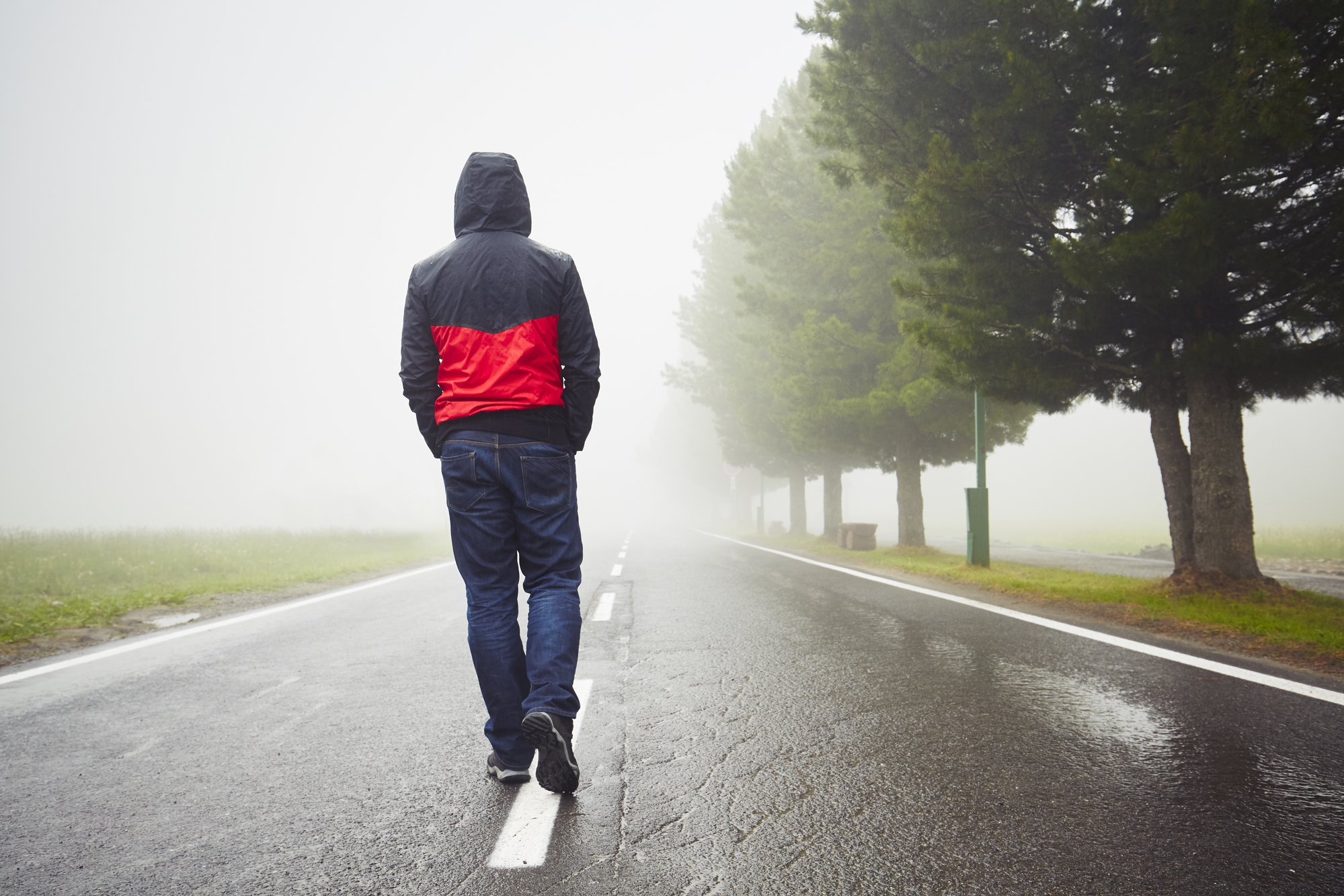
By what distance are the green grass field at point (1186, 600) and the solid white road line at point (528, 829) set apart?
15.9ft

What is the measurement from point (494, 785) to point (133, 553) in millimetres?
13539

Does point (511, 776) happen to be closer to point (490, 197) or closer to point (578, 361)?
point (578, 361)

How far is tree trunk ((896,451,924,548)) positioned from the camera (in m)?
14.1

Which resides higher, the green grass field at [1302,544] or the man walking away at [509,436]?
Result: the man walking away at [509,436]

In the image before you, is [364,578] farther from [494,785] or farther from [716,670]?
[494,785]

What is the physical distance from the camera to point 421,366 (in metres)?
2.63

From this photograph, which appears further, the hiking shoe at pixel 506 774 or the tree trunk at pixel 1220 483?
the tree trunk at pixel 1220 483

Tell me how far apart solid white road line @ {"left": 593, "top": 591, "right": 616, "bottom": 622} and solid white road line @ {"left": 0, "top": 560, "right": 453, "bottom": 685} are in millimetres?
3269

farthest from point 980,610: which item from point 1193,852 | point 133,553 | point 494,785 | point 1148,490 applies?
point 1148,490

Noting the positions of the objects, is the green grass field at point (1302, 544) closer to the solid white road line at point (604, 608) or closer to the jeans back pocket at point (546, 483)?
the solid white road line at point (604, 608)

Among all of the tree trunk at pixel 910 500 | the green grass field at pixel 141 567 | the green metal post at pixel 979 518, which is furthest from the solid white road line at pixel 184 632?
the tree trunk at pixel 910 500

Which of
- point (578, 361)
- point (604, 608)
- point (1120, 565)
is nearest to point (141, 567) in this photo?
point (604, 608)

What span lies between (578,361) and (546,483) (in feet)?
1.58

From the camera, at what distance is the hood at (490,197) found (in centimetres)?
272
